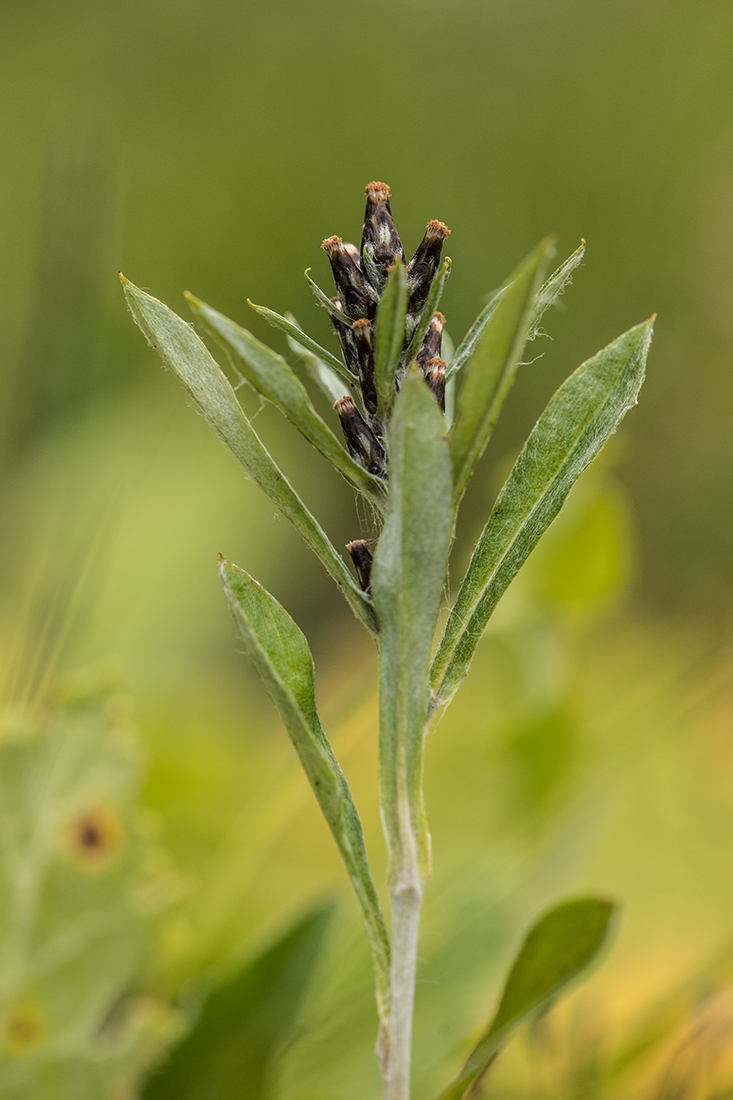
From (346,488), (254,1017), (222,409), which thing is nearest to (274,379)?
(222,409)

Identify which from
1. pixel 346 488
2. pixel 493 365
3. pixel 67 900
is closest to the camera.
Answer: pixel 493 365

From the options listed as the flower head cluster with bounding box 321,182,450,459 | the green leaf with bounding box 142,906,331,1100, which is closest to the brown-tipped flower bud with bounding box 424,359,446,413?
the flower head cluster with bounding box 321,182,450,459

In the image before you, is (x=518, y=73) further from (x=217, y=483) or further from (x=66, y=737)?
(x=66, y=737)

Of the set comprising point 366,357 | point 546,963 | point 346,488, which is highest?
point 346,488

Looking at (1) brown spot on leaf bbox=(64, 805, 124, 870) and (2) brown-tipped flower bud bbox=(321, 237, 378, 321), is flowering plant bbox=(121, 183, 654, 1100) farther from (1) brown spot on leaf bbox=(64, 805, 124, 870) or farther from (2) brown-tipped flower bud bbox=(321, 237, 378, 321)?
(1) brown spot on leaf bbox=(64, 805, 124, 870)

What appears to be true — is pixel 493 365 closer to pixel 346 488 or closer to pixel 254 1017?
pixel 254 1017

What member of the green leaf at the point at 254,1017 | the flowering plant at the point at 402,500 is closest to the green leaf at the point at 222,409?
the flowering plant at the point at 402,500
